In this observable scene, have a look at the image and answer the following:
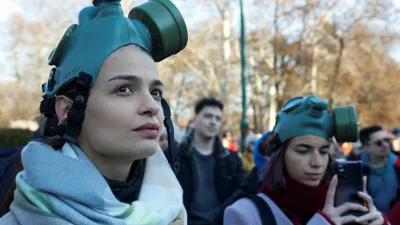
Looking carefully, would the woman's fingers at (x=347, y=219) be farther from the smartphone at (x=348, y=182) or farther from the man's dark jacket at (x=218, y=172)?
the man's dark jacket at (x=218, y=172)

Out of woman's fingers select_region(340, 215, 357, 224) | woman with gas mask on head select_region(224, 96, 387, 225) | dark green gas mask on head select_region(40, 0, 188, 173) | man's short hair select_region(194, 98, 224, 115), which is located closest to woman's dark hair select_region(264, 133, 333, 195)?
woman with gas mask on head select_region(224, 96, 387, 225)

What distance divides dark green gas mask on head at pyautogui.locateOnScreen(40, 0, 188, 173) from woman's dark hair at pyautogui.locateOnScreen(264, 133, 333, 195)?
107cm

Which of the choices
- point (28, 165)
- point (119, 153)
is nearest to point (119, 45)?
point (119, 153)

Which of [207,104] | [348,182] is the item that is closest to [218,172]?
[207,104]

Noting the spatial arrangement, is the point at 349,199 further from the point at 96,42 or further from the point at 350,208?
the point at 96,42

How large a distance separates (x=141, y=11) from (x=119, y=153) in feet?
1.87

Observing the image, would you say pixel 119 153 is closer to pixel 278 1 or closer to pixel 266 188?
pixel 266 188

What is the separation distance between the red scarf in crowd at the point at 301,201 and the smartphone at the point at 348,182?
0.23 meters

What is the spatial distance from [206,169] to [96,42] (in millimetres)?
3587

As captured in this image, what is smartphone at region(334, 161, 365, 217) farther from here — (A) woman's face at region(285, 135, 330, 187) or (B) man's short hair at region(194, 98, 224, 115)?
(B) man's short hair at region(194, 98, 224, 115)

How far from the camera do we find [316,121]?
2.64 meters

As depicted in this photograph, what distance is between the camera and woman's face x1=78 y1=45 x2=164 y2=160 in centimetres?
161

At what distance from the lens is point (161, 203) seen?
1715 mm

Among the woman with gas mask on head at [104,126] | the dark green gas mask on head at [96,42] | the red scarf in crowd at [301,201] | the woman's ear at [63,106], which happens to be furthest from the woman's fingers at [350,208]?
the woman's ear at [63,106]
